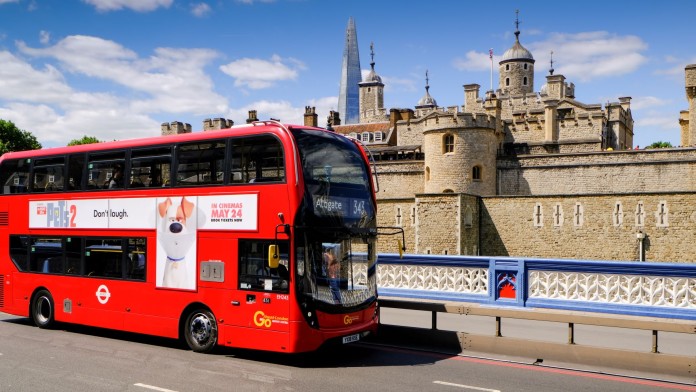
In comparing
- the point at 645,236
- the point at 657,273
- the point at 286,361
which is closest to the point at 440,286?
the point at 657,273

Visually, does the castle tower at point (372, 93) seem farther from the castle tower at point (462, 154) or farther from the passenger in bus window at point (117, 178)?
the passenger in bus window at point (117, 178)

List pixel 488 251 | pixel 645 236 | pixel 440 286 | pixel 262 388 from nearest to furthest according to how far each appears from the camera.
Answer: pixel 262 388
pixel 440 286
pixel 645 236
pixel 488 251

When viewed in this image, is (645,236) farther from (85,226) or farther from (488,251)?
(85,226)

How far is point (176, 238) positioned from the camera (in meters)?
11.5

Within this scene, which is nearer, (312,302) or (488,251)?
(312,302)

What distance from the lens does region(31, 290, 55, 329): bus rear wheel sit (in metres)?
13.8

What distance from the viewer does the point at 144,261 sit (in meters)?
12.0

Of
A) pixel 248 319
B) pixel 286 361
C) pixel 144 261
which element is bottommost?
pixel 286 361

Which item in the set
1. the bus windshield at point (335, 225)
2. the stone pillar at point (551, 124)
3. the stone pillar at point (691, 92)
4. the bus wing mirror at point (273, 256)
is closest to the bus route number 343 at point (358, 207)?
the bus windshield at point (335, 225)

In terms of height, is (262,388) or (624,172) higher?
(624,172)

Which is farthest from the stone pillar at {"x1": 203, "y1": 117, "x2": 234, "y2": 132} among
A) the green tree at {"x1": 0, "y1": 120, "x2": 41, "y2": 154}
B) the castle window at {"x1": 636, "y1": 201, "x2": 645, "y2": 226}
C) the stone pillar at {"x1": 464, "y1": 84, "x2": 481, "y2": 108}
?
the castle window at {"x1": 636, "y1": 201, "x2": 645, "y2": 226}

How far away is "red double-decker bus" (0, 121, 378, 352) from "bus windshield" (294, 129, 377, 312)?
0.07 ft

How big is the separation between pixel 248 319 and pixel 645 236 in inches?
1006

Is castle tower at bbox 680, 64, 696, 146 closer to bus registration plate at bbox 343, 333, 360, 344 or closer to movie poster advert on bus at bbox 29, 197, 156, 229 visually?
bus registration plate at bbox 343, 333, 360, 344
